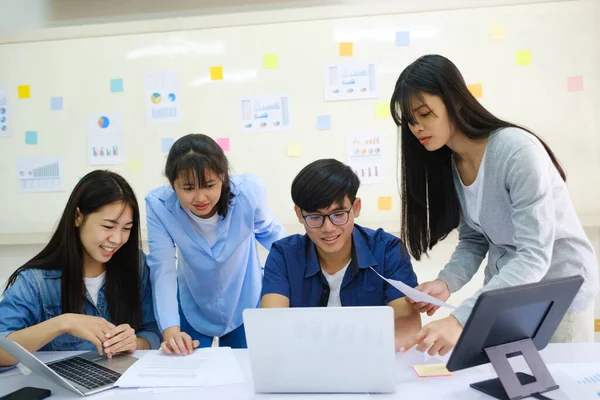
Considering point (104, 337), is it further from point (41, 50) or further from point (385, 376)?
point (41, 50)

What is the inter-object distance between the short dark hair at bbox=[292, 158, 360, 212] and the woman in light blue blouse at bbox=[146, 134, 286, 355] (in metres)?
0.31

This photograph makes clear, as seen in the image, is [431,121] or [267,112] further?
[267,112]

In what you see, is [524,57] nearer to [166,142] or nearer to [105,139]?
[166,142]

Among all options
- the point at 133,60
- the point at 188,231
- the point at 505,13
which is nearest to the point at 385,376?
the point at 188,231

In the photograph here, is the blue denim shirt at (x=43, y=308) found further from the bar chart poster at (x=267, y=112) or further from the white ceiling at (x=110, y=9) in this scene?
the white ceiling at (x=110, y=9)

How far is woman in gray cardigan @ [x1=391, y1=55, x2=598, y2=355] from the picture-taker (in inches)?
45.9

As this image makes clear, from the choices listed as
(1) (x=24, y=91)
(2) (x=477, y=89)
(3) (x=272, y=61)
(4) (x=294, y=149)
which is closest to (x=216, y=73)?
(3) (x=272, y=61)

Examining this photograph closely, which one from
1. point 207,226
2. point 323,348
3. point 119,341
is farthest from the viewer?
point 207,226

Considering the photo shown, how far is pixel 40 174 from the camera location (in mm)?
2705

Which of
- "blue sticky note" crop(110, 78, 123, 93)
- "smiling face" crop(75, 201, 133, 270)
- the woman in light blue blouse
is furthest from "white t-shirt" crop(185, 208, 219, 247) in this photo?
"blue sticky note" crop(110, 78, 123, 93)

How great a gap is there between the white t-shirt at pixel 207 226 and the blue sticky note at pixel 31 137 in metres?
1.46

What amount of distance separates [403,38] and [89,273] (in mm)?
1761

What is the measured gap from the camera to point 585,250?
1310 millimetres

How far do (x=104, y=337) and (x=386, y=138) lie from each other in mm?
1645
